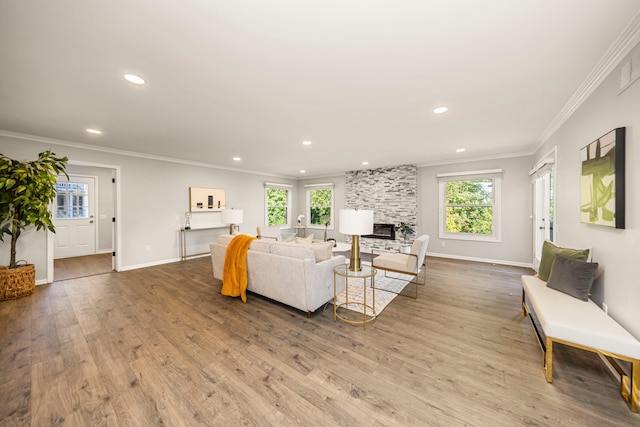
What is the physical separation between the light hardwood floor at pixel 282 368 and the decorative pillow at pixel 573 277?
1.82 feet

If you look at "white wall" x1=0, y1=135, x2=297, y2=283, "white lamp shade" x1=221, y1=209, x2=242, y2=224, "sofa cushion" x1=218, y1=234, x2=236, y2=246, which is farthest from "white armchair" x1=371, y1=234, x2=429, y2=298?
"white wall" x1=0, y1=135, x2=297, y2=283

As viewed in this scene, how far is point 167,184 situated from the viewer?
17.7 ft

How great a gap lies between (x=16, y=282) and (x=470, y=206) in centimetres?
836

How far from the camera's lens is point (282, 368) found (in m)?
1.90

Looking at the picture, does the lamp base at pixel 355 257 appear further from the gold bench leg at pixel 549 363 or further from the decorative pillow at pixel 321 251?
the gold bench leg at pixel 549 363

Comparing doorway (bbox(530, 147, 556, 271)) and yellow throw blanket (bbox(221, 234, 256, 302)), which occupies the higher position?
doorway (bbox(530, 147, 556, 271))

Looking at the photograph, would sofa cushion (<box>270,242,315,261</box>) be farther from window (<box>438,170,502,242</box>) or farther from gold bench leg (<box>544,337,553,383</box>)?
window (<box>438,170,502,242</box>)

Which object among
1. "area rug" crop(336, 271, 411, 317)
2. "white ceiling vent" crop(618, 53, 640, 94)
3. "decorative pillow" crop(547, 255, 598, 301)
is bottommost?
"area rug" crop(336, 271, 411, 317)

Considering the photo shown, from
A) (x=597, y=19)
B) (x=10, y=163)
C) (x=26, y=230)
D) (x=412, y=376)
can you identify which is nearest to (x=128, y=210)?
(x=26, y=230)

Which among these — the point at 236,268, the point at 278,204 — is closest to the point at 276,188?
the point at 278,204

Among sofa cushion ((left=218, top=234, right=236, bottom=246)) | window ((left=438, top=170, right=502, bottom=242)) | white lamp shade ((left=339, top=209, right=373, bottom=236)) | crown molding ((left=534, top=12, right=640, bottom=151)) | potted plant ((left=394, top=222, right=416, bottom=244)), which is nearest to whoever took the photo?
crown molding ((left=534, top=12, right=640, bottom=151))

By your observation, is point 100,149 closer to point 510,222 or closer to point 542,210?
point 542,210

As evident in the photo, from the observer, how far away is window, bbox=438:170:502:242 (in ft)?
17.2

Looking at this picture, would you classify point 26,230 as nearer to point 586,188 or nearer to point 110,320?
point 110,320
